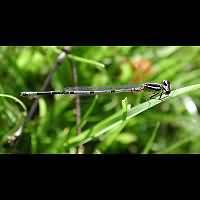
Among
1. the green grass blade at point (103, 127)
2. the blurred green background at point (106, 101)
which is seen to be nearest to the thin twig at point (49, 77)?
the blurred green background at point (106, 101)

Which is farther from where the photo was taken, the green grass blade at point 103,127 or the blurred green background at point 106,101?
the blurred green background at point 106,101

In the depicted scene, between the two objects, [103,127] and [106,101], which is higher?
[106,101]

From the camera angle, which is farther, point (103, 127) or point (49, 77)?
point (49, 77)

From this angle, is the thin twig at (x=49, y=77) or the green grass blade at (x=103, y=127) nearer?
the green grass blade at (x=103, y=127)

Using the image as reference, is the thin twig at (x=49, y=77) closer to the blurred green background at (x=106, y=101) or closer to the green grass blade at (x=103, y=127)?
the blurred green background at (x=106, y=101)

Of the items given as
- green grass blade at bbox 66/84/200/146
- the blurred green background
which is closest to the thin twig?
the blurred green background

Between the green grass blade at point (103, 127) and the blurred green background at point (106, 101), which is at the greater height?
the blurred green background at point (106, 101)

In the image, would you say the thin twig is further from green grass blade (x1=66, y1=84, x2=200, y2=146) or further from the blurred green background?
green grass blade (x1=66, y1=84, x2=200, y2=146)
